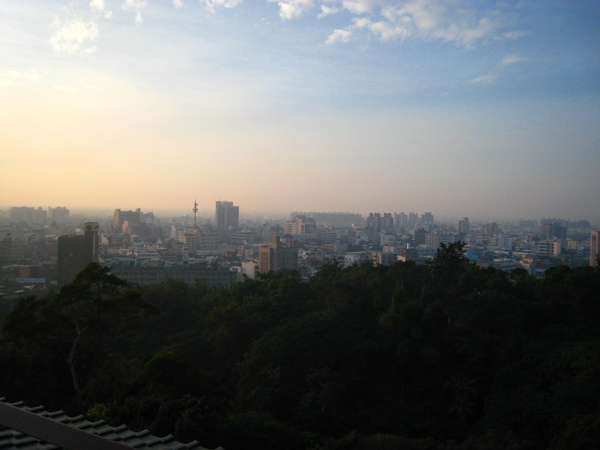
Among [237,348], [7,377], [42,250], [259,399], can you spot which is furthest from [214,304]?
[42,250]

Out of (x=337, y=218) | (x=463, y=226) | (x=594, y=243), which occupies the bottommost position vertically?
(x=594, y=243)

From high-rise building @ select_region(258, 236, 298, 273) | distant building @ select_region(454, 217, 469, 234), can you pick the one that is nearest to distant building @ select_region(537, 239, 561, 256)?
distant building @ select_region(454, 217, 469, 234)

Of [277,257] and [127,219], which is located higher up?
[127,219]

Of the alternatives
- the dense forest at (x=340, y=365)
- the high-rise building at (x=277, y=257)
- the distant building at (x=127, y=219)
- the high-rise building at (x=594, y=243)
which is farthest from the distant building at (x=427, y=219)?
the dense forest at (x=340, y=365)

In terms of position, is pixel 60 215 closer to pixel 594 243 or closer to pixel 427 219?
pixel 594 243

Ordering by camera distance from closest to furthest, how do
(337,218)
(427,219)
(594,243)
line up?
1. (594,243)
2. (427,219)
3. (337,218)

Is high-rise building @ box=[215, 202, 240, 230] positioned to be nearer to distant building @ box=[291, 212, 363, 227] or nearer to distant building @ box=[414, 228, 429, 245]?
distant building @ box=[291, 212, 363, 227]

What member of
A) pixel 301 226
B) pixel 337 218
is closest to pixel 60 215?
pixel 301 226

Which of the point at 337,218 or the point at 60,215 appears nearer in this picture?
the point at 60,215
